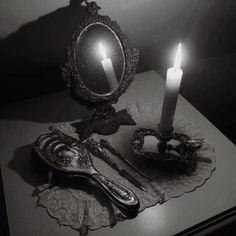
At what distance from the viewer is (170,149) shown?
2.55 ft

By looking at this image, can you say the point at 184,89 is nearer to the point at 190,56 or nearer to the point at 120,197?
the point at 190,56

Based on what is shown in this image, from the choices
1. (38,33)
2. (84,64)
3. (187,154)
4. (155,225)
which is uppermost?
(38,33)

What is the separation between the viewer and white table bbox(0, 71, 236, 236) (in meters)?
0.64

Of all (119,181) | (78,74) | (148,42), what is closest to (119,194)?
(119,181)

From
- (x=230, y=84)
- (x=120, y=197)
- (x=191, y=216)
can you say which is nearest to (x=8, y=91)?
(x=120, y=197)

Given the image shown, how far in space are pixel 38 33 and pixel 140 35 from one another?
0.99 feet

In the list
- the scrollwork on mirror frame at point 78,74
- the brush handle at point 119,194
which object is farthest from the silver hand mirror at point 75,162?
the scrollwork on mirror frame at point 78,74

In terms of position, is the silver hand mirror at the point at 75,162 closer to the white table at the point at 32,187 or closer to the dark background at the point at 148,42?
the white table at the point at 32,187

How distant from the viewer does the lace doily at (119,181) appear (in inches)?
25.4

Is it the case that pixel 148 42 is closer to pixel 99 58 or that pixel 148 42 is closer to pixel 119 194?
pixel 99 58

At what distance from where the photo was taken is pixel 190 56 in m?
1.16

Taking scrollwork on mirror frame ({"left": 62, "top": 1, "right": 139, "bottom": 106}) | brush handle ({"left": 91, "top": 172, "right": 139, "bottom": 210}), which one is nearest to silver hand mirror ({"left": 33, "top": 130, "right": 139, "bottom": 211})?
brush handle ({"left": 91, "top": 172, "right": 139, "bottom": 210})

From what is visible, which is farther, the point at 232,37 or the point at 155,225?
the point at 232,37

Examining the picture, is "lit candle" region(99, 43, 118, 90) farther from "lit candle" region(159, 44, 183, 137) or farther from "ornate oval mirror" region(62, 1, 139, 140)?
"lit candle" region(159, 44, 183, 137)
